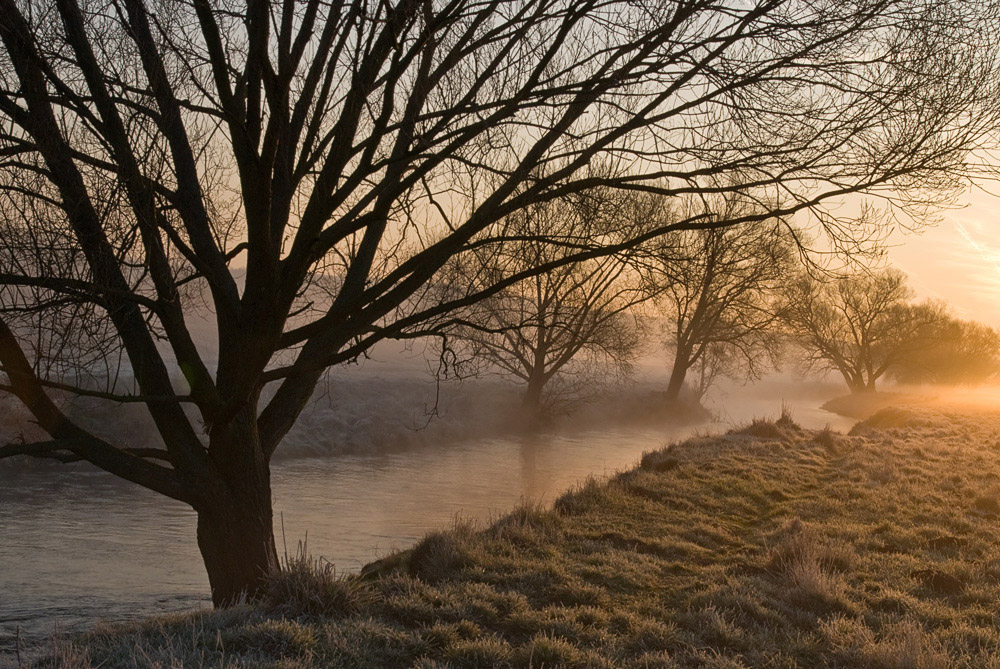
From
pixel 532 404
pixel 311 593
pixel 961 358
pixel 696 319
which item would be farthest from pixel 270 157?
pixel 961 358

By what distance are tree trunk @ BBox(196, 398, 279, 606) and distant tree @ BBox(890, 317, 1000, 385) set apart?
175 feet

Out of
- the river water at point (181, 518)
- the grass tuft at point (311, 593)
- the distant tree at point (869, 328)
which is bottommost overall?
the river water at point (181, 518)

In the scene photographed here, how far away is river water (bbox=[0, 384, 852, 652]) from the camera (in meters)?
8.44

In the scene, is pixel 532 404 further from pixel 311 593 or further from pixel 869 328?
pixel 869 328

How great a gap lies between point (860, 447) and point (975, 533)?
26.0 ft

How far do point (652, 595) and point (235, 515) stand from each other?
3439 mm

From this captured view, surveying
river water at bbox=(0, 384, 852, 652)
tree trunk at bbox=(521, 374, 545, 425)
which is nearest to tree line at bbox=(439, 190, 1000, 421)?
tree trunk at bbox=(521, 374, 545, 425)

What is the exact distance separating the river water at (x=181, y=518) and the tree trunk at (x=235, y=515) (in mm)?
1043

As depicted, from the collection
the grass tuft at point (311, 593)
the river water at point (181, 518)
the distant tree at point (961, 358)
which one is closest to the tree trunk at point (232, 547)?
the river water at point (181, 518)

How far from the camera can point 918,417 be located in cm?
2370

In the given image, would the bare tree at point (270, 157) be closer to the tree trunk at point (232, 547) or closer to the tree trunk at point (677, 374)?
the tree trunk at point (232, 547)

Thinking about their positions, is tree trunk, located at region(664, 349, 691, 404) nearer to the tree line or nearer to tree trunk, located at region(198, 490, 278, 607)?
the tree line

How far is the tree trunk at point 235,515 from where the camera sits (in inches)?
249

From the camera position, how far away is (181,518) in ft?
41.9
